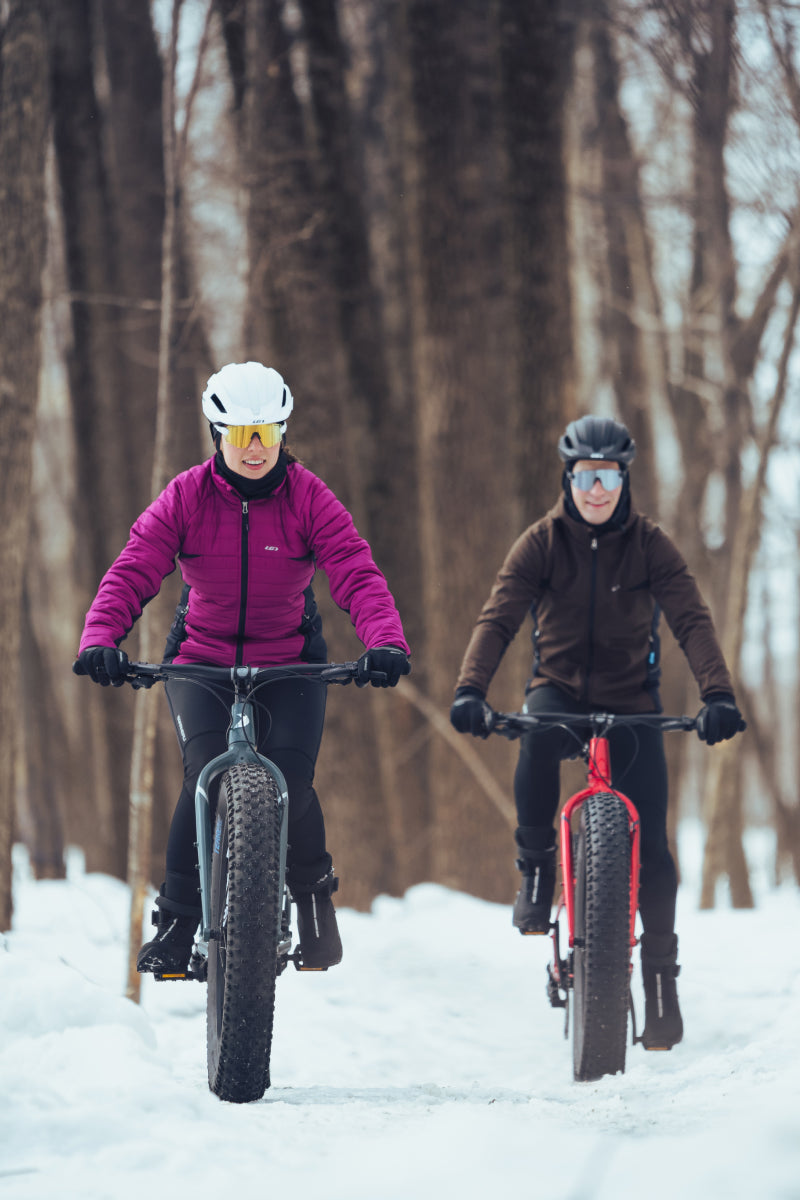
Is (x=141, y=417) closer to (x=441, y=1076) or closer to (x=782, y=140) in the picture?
(x=782, y=140)

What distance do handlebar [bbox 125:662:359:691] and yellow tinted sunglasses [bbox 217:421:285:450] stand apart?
72cm

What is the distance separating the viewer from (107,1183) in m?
3.38

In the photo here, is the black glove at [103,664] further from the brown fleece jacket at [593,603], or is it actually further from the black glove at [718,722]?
the black glove at [718,722]

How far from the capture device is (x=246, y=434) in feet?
14.6

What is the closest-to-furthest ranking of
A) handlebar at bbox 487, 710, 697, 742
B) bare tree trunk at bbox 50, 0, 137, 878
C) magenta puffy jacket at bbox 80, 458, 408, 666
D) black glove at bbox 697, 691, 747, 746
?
magenta puffy jacket at bbox 80, 458, 408, 666 → black glove at bbox 697, 691, 747, 746 → handlebar at bbox 487, 710, 697, 742 → bare tree trunk at bbox 50, 0, 137, 878

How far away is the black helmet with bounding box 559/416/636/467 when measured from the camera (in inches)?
202

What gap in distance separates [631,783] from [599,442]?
1.28 metres

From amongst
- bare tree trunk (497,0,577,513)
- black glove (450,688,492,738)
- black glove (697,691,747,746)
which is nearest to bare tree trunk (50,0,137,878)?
bare tree trunk (497,0,577,513)

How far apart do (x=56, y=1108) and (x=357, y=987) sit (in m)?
2.78

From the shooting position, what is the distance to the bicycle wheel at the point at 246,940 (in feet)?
13.2

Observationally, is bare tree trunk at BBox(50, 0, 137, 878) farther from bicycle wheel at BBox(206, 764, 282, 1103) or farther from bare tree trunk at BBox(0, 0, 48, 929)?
bicycle wheel at BBox(206, 764, 282, 1103)

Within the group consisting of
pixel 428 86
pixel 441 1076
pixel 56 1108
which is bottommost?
pixel 441 1076

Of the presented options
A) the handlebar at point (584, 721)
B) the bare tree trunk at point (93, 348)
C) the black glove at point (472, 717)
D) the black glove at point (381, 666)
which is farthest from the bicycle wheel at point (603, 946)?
the bare tree trunk at point (93, 348)

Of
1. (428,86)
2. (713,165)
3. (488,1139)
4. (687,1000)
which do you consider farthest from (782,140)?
(488,1139)
